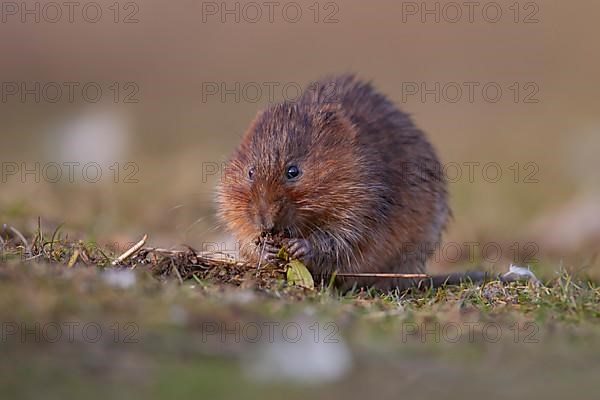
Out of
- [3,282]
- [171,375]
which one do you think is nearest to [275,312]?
[171,375]

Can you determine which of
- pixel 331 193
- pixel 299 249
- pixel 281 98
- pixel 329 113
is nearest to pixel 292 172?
pixel 331 193

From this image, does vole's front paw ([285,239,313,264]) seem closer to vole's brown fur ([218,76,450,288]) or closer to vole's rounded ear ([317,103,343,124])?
vole's brown fur ([218,76,450,288])

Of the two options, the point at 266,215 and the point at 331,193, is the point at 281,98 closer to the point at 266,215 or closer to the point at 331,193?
the point at 331,193

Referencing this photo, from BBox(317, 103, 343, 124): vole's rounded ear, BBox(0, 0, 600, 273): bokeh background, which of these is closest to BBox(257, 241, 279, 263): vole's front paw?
BBox(317, 103, 343, 124): vole's rounded ear

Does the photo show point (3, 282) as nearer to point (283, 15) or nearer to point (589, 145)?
point (589, 145)

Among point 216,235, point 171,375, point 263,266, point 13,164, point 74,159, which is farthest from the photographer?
point 74,159

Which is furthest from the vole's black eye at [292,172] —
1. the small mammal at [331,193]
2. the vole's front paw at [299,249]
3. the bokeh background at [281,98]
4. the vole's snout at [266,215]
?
the bokeh background at [281,98]
